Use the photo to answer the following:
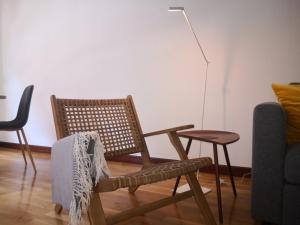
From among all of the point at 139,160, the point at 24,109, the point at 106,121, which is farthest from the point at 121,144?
the point at 24,109

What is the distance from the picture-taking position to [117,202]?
6.67ft

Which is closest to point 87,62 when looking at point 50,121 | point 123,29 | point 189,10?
point 123,29

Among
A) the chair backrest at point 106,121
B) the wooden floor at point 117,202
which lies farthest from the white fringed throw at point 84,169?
the wooden floor at point 117,202

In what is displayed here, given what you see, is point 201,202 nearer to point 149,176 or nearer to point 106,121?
point 149,176

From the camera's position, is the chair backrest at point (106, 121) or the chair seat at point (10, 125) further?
the chair seat at point (10, 125)

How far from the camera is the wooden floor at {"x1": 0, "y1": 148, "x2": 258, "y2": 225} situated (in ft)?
5.71

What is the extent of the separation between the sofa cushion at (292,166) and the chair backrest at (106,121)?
32.6 inches

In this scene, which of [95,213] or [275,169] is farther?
[275,169]

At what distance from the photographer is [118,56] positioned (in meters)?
3.18

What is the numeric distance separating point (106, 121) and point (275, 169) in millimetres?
1004

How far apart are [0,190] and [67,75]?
5.39 feet

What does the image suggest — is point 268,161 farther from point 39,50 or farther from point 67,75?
point 39,50

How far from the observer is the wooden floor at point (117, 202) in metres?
1.74

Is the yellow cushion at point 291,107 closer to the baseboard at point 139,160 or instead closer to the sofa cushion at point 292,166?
the sofa cushion at point 292,166
